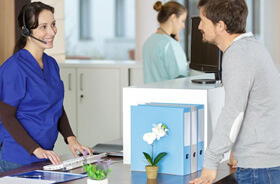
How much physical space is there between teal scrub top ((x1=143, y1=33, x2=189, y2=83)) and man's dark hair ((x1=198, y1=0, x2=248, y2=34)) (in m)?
2.38

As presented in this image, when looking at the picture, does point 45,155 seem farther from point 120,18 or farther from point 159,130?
point 120,18

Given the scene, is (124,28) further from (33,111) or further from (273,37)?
(33,111)

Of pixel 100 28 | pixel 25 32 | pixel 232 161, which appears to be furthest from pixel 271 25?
pixel 100 28

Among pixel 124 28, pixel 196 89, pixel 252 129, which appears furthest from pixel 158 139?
pixel 124 28

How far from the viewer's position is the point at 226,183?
270 cm

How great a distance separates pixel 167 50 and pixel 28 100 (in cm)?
208

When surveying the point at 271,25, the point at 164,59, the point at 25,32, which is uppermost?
the point at 271,25

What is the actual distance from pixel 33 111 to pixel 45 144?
0.60ft

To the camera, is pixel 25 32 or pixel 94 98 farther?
pixel 94 98

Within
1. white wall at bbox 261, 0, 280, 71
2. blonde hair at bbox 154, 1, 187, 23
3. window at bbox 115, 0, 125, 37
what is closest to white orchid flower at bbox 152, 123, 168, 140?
blonde hair at bbox 154, 1, 187, 23

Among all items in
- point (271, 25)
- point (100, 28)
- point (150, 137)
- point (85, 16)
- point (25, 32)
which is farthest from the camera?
point (100, 28)

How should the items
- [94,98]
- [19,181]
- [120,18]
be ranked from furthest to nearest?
[120,18] < [94,98] < [19,181]

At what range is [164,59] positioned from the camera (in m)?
4.77

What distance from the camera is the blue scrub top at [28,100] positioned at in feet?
9.24
